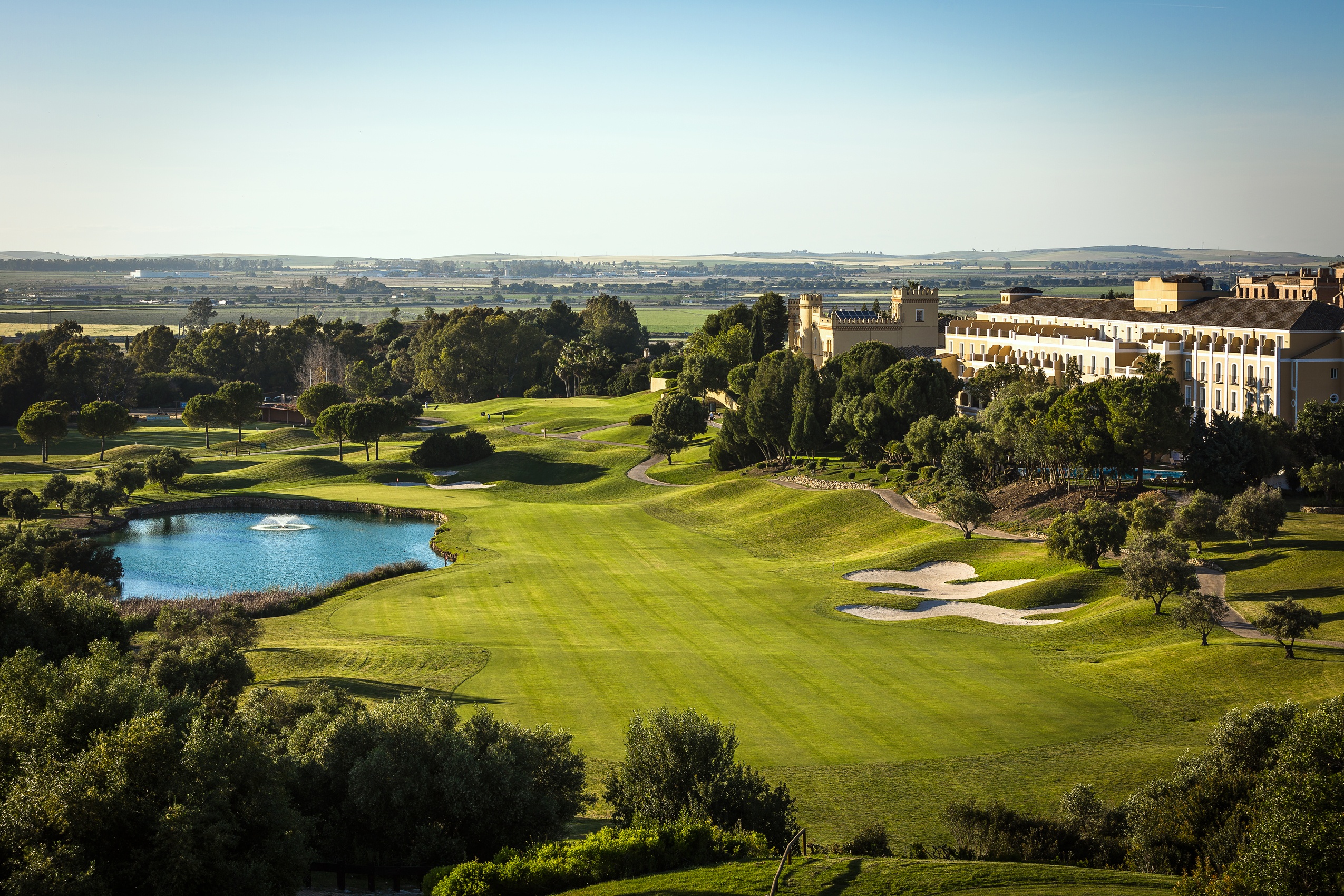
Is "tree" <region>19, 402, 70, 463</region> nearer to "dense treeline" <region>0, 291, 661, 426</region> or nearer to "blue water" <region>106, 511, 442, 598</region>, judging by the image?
"blue water" <region>106, 511, 442, 598</region>

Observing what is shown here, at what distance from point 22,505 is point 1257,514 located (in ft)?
230

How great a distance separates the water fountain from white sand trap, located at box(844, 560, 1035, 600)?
1561 inches

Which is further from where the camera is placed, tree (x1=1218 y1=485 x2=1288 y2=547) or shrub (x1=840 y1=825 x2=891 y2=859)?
tree (x1=1218 y1=485 x2=1288 y2=547)

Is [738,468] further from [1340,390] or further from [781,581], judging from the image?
[1340,390]

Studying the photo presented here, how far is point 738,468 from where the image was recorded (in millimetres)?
89750

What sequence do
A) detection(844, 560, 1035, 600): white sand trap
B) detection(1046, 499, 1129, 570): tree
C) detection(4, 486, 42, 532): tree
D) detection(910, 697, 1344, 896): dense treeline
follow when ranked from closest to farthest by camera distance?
detection(910, 697, 1344, 896): dense treeline, detection(1046, 499, 1129, 570): tree, detection(844, 560, 1035, 600): white sand trap, detection(4, 486, 42, 532): tree

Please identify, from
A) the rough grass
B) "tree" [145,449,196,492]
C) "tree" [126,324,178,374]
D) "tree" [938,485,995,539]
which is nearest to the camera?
the rough grass

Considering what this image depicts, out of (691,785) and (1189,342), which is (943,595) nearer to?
(691,785)

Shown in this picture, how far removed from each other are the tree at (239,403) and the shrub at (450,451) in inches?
832

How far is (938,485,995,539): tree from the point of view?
59.9 metres

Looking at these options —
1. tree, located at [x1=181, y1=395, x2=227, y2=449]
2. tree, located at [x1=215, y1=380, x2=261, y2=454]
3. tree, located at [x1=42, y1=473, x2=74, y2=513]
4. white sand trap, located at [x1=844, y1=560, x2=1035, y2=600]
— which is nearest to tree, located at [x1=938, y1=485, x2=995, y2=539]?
white sand trap, located at [x1=844, y1=560, x2=1035, y2=600]

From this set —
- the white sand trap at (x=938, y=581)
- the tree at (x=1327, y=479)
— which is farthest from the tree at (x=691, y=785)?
the tree at (x=1327, y=479)

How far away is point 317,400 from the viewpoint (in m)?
116

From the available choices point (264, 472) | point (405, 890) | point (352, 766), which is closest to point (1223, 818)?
point (405, 890)
